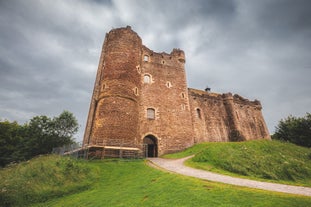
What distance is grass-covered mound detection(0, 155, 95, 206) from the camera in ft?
26.9

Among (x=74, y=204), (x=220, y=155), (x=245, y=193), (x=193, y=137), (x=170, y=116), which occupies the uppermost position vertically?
(x=170, y=116)

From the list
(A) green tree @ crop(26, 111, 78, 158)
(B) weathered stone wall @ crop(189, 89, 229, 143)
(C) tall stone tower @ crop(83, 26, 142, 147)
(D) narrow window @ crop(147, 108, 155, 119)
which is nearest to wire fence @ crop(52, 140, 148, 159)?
(C) tall stone tower @ crop(83, 26, 142, 147)

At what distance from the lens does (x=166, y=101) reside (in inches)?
913

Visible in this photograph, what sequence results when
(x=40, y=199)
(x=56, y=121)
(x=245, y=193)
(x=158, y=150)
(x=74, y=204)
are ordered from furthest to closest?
1. (x=56, y=121)
2. (x=158, y=150)
3. (x=40, y=199)
4. (x=74, y=204)
5. (x=245, y=193)

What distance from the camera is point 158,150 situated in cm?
1992

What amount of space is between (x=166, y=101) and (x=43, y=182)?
16633 mm

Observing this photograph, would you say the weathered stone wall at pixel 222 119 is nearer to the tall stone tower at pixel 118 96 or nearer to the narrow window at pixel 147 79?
the narrow window at pixel 147 79

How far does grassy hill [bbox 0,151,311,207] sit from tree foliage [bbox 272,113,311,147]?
26.9 metres

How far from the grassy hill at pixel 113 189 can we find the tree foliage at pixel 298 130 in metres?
26.9

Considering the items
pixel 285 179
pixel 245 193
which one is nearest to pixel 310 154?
pixel 285 179

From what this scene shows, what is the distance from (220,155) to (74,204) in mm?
9936

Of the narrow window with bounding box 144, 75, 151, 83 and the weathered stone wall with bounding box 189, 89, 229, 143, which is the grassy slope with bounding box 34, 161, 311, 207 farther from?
the weathered stone wall with bounding box 189, 89, 229, 143

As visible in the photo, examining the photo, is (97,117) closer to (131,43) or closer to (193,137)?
(131,43)

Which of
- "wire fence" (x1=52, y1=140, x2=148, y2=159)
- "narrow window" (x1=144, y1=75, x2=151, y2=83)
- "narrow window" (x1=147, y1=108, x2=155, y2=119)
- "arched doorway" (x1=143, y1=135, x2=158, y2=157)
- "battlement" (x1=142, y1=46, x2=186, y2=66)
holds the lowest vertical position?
"wire fence" (x1=52, y1=140, x2=148, y2=159)
